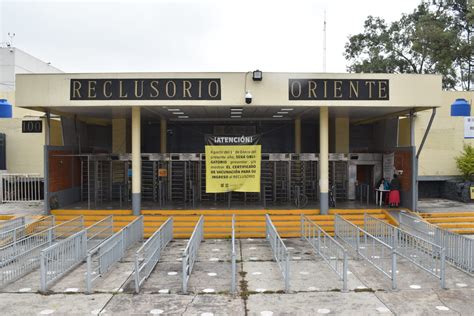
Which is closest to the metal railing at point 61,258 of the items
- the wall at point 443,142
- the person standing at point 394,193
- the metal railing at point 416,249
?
the metal railing at point 416,249

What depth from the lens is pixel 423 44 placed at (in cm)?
3631

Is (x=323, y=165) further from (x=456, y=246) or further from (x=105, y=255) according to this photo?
(x=105, y=255)

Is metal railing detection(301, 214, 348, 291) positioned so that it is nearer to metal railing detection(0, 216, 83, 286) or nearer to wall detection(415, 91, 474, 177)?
metal railing detection(0, 216, 83, 286)

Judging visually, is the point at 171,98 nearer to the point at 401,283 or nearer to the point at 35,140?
the point at 401,283

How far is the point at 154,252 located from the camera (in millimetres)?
11734

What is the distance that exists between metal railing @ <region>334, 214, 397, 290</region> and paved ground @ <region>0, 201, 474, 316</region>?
280 mm

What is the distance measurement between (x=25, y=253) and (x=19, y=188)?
45.6 feet

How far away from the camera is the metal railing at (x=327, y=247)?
10.1 meters

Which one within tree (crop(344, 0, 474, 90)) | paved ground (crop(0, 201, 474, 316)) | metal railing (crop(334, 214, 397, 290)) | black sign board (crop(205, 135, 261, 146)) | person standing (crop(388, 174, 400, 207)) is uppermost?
tree (crop(344, 0, 474, 90))

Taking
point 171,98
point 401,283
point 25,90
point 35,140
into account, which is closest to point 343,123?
point 171,98

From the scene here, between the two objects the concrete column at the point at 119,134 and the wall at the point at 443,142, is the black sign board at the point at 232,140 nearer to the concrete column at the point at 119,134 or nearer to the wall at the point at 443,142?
the concrete column at the point at 119,134

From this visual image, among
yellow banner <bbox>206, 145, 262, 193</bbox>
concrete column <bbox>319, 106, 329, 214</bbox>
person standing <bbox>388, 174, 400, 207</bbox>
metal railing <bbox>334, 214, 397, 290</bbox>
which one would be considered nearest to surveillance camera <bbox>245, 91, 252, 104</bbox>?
yellow banner <bbox>206, 145, 262, 193</bbox>

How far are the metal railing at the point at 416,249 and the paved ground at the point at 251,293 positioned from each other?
0.85 ft

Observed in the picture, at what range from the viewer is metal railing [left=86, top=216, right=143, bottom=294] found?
31.9 ft
